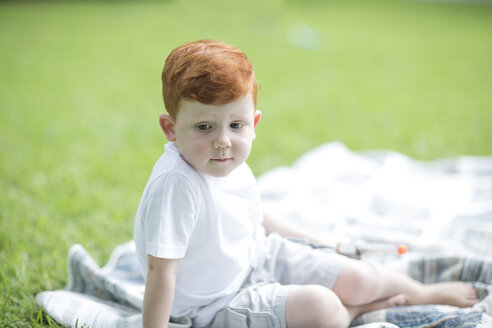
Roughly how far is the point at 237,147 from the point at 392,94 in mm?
2832

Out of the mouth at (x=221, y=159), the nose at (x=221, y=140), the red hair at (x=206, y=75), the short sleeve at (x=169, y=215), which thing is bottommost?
the short sleeve at (x=169, y=215)

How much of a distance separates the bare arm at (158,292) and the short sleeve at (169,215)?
0.03 metres

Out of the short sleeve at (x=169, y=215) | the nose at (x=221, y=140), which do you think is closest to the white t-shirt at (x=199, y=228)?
the short sleeve at (x=169, y=215)

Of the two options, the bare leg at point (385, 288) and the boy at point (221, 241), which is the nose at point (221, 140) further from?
the bare leg at point (385, 288)

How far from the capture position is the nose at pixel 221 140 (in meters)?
1.10

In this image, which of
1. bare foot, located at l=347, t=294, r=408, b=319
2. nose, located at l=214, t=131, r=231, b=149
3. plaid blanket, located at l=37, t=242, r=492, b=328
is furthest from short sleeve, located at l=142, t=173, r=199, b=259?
bare foot, located at l=347, t=294, r=408, b=319

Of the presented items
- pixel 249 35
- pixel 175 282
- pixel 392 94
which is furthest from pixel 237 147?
pixel 249 35

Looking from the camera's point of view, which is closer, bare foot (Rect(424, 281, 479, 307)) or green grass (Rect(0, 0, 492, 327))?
bare foot (Rect(424, 281, 479, 307))

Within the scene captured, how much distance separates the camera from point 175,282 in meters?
1.20

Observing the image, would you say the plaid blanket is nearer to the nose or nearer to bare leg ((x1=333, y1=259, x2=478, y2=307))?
bare leg ((x1=333, y1=259, x2=478, y2=307))

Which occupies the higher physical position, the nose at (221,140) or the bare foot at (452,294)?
the nose at (221,140)

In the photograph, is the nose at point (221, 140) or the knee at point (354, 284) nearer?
the nose at point (221, 140)

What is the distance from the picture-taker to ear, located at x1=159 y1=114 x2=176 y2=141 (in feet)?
3.76

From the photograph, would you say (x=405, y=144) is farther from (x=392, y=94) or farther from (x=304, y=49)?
(x=304, y=49)
